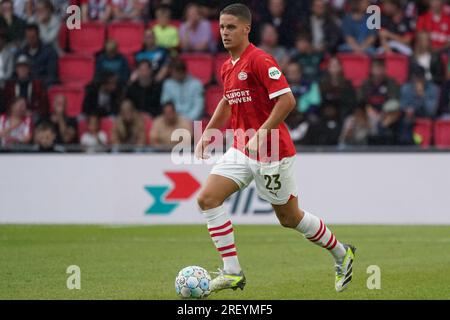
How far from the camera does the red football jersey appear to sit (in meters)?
7.97

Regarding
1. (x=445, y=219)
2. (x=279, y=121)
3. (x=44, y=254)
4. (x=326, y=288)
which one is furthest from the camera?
(x=445, y=219)

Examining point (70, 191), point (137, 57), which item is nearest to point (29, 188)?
point (70, 191)

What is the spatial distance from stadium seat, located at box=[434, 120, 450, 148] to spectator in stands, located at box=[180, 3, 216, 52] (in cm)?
452

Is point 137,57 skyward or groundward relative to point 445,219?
skyward

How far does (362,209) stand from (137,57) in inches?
212

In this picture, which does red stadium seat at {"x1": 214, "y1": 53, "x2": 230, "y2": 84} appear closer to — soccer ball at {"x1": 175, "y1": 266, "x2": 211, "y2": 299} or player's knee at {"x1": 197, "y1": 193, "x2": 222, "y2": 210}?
player's knee at {"x1": 197, "y1": 193, "x2": 222, "y2": 210}

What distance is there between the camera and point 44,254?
36.5ft

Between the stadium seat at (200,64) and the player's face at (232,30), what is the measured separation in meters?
9.76

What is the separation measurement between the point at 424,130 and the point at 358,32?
2.51 meters

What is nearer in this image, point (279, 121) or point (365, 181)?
point (279, 121)

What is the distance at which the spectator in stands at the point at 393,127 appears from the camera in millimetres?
16062

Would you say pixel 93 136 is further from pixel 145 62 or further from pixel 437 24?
pixel 437 24
